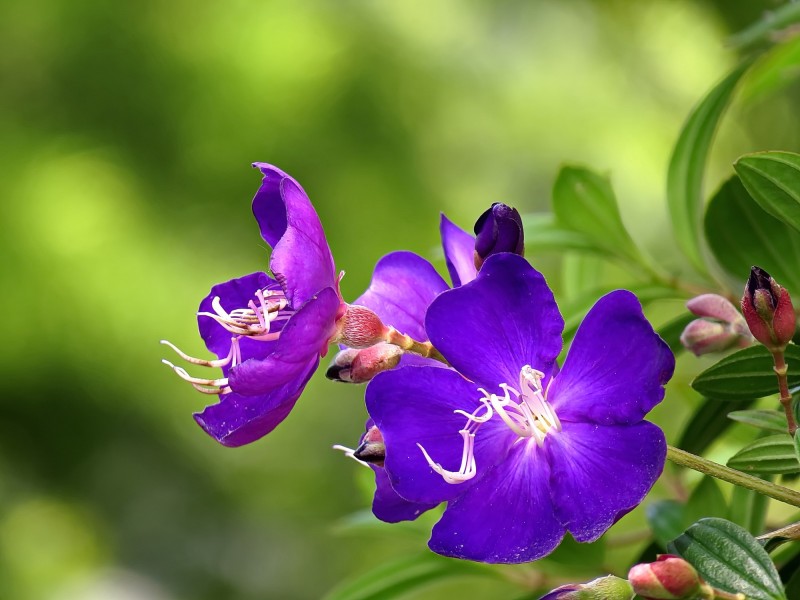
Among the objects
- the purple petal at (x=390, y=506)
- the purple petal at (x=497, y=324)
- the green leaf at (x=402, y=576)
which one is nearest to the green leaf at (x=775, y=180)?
the purple petal at (x=497, y=324)

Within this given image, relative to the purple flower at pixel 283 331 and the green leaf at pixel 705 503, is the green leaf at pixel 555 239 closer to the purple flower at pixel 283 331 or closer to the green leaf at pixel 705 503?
the green leaf at pixel 705 503

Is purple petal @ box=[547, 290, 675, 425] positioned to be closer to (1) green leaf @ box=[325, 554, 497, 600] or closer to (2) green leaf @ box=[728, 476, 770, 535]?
(2) green leaf @ box=[728, 476, 770, 535]

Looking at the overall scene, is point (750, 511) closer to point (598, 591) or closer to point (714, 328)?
point (714, 328)

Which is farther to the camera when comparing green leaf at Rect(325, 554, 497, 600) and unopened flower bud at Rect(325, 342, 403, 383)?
green leaf at Rect(325, 554, 497, 600)

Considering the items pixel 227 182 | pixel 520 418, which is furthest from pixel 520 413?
pixel 227 182

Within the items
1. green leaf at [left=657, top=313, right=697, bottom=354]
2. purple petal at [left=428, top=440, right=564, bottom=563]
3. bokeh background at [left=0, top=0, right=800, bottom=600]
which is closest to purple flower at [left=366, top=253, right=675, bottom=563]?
purple petal at [left=428, top=440, right=564, bottom=563]

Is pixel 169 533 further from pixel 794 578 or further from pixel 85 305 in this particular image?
pixel 794 578
